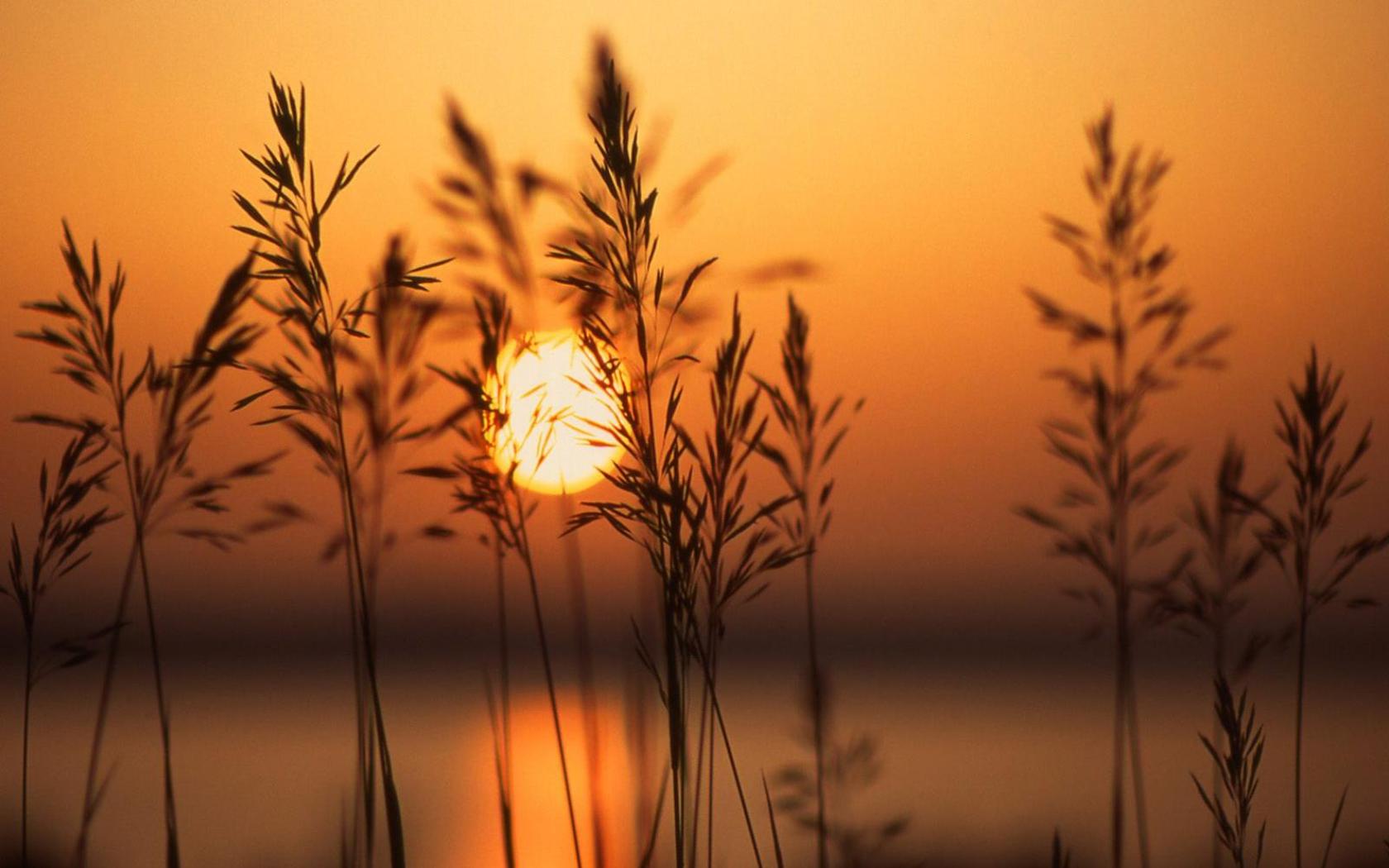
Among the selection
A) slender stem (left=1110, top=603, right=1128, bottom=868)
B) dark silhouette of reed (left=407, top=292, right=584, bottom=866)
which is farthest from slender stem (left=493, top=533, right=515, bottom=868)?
slender stem (left=1110, top=603, right=1128, bottom=868)

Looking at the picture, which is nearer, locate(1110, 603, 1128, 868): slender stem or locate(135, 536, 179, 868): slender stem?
locate(135, 536, 179, 868): slender stem

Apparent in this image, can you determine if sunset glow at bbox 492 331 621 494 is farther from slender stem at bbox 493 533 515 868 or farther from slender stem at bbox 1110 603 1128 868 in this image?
slender stem at bbox 1110 603 1128 868

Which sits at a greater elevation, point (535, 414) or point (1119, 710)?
point (535, 414)

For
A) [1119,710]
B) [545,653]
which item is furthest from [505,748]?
[1119,710]

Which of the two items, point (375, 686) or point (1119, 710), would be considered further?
point (1119, 710)

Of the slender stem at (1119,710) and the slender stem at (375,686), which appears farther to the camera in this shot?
the slender stem at (1119,710)

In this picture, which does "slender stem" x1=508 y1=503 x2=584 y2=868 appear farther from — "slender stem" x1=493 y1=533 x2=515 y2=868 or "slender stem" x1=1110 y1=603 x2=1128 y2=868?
"slender stem" x1=1110 y1=603 x2=1128 y2=868

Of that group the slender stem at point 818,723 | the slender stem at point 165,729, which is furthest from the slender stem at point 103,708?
the slender stem at point 818,723

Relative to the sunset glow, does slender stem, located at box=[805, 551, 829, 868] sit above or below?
below

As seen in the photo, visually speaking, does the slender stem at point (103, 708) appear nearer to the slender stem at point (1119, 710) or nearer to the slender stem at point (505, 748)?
the slender stem at point (505, 748)

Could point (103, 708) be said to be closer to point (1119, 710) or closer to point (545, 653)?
point (545, 653)

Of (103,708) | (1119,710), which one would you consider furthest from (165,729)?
(1119,710)

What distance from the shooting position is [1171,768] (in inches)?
478

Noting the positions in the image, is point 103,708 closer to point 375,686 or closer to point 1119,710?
point 375,686
